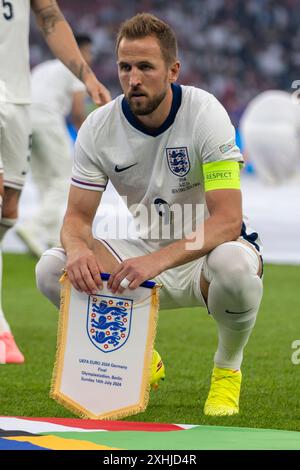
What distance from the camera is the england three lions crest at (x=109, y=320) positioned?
3771 millimetres

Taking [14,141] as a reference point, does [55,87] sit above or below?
above

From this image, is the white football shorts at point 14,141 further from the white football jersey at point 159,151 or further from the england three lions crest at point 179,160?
the england three lions crest at point 179,160

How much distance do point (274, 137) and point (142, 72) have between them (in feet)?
34.3

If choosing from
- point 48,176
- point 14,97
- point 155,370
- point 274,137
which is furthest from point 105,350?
point 274,137

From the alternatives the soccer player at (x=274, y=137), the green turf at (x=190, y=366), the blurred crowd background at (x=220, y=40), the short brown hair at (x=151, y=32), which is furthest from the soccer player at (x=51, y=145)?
the blurred crowd background at (x=220, y=40)

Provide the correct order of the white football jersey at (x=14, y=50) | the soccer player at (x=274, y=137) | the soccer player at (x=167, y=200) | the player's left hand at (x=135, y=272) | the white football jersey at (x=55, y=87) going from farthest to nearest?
the soccer player at (x=274, y=137)
the white football jersey at (x=55, y=87)
the white football jersey at (x=14, y=50)
the soccer player at (x=167, y=200)
the player's left hand at (x=135, y=272)

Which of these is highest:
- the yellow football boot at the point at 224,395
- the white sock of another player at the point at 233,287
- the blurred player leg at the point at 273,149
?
the blurred player leg at the point at 273,149

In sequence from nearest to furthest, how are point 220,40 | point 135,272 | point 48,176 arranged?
point 135,272 < point 48,176 < point 220,40

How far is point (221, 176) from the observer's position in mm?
3818

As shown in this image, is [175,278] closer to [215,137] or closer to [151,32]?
[215,137]

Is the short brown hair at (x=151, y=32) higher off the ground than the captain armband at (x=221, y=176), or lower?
higher

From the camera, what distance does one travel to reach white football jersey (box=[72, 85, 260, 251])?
3941 mm

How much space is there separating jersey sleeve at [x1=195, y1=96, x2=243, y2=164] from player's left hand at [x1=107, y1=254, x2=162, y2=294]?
0.44 metres
